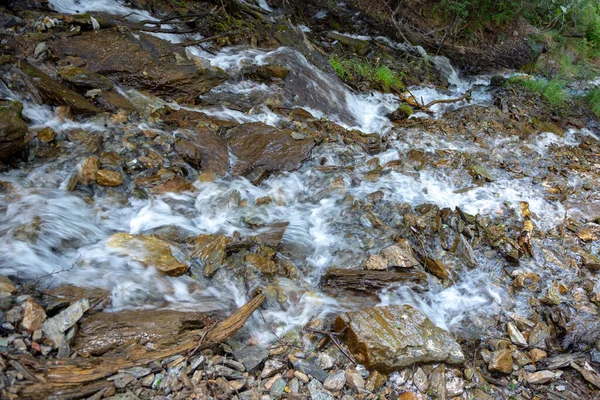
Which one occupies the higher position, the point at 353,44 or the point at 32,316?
the point at 353,44

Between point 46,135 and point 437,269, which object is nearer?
point 437,269

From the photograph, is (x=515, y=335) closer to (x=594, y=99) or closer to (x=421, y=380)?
(x=421, y=380)

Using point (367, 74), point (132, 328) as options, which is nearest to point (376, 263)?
point (132, 328)

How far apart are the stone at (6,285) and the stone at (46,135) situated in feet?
6.53

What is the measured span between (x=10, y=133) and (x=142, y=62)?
7.46 feet

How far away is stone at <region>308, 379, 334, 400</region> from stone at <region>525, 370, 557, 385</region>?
4.98 feet

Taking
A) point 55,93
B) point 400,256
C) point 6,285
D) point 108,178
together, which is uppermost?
point 55,93

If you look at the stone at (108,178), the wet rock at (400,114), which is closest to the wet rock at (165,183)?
the stone at (108,178)

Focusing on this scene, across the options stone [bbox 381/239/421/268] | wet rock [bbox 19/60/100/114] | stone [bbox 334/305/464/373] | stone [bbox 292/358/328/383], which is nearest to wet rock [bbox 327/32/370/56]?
wet rock [bbox 19/60/100/114]

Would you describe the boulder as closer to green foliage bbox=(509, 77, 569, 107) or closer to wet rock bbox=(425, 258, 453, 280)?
wet rock bbox=(425, 258, 453, 280)

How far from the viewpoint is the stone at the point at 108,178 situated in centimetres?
356

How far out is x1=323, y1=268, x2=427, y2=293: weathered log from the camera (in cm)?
315

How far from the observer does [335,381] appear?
7.54ft

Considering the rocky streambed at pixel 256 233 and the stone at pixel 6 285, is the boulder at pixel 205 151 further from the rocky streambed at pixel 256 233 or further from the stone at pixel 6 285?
the stone at pixel 6 285
